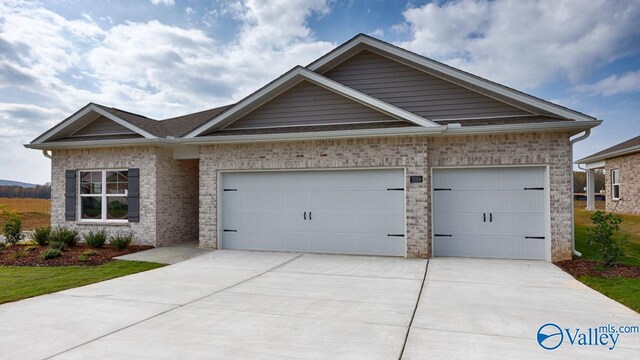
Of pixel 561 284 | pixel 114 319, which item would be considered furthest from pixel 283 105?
pixel 561 284

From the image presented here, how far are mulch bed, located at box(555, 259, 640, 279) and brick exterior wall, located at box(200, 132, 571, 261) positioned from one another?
417 mm

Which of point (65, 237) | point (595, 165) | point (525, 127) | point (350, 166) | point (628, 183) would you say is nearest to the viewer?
point (525, 127)

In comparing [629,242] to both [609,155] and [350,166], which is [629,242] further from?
[609,155]

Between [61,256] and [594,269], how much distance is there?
1284cm

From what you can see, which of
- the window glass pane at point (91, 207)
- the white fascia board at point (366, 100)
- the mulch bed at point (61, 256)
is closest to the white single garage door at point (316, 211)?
the white fascia board at point (366, 100)

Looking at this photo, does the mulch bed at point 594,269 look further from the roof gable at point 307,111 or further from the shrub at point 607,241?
the roof gable at point 307,111

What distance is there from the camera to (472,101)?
34.0 ft

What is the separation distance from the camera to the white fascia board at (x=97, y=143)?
11.0m

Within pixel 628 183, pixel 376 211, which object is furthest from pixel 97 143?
pixel 628 183

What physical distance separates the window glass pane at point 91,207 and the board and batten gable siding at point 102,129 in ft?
7.03

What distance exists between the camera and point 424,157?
375 inches

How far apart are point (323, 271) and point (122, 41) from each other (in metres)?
10.1

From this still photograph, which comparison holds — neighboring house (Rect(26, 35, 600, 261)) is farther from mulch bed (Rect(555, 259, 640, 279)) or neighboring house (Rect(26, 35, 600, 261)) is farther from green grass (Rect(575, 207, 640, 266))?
green grass (Rect(575, 207, 640, 266))

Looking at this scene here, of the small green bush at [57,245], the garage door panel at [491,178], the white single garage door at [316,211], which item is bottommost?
the small green bush at [57,245]
